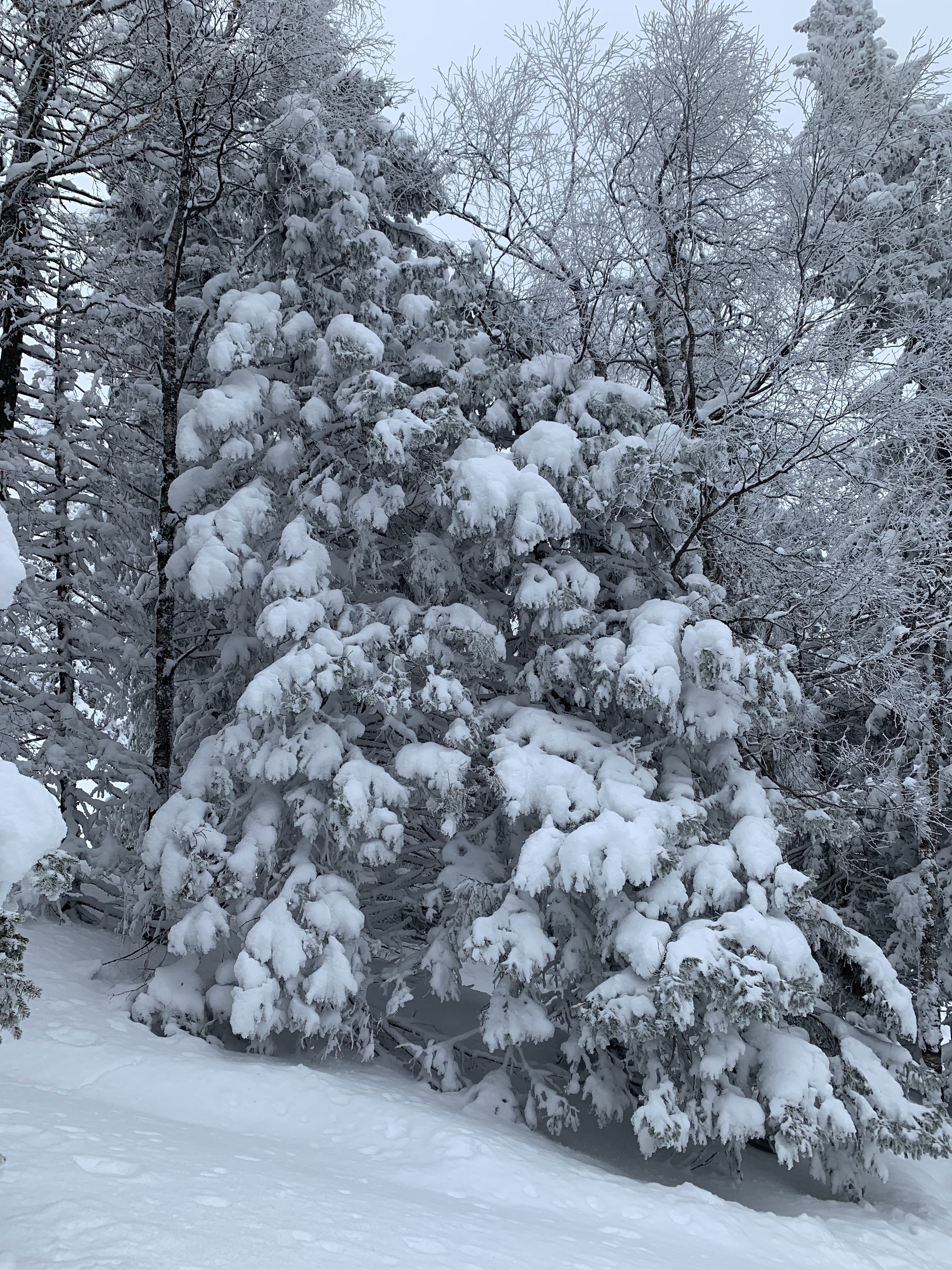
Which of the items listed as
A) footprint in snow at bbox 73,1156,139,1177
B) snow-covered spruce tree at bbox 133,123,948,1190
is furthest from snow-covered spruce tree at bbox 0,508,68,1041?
snow-covered spruce tree at bbox 133,123,948,1190

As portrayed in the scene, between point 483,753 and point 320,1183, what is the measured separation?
4.19 meters

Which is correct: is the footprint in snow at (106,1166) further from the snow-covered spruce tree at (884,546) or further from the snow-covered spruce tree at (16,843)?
the snow-covered spruce tree at (884,546)

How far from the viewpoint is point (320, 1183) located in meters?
5.29

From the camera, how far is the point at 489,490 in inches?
318

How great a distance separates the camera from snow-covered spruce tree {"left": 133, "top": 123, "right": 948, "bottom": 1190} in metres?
7.28

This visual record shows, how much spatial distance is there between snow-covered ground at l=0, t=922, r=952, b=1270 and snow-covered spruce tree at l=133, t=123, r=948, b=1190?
0.50 m

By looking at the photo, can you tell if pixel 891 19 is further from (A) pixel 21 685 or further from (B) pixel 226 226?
(A) pixel 21 685

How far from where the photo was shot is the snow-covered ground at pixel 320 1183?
4078 millimetres

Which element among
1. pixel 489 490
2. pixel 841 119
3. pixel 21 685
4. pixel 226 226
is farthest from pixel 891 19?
pixel 21 685

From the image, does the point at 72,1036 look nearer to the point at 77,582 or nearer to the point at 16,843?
the point at 16,843

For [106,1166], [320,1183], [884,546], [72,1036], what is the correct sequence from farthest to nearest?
[884,546], [72,1036], [320,1183], [106,1166]

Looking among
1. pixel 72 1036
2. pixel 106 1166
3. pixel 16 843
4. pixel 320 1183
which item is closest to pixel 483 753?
pixel 72 1036

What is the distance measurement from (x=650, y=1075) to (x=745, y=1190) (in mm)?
1816

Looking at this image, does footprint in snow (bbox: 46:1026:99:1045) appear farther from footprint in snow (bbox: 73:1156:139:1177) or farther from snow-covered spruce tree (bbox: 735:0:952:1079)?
snow-covered spruce tree (bbox: 735:0:952:1079)
